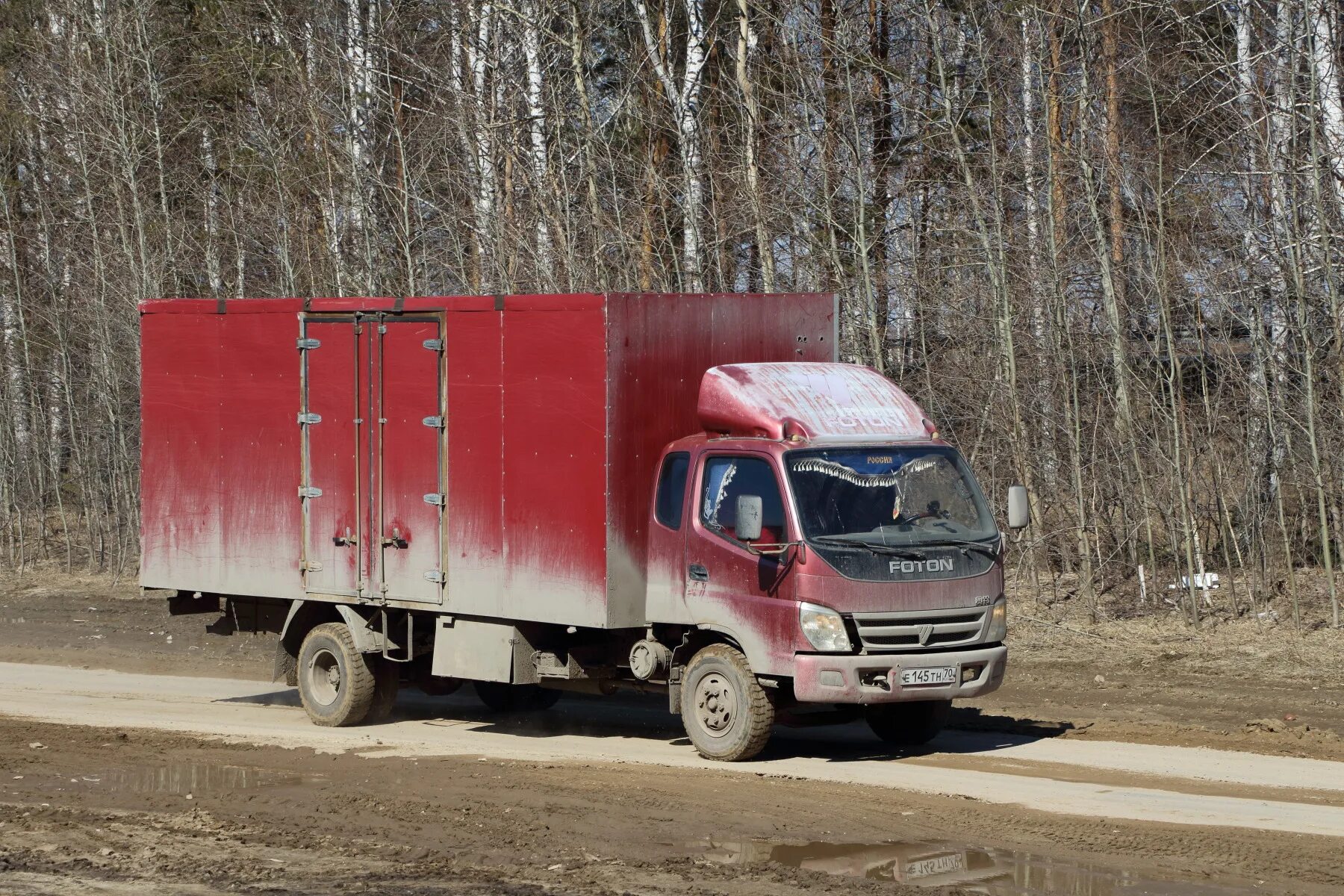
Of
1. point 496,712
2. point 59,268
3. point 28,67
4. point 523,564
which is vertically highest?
point 28,67

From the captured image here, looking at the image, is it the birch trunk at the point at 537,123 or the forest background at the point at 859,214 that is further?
the birch trunk at the point at 537,123

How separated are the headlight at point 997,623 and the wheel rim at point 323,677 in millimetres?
5333

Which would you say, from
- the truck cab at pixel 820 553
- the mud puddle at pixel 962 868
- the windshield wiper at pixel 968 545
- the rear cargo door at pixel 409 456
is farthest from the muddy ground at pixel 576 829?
the windshield wiper at pixel 968 545

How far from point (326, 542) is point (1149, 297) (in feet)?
36.3

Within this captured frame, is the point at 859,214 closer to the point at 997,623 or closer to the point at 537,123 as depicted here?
the point at 537,123

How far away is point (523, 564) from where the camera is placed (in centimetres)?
1240

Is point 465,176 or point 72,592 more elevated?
point 465,176

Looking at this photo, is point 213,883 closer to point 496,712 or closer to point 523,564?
point 523,564

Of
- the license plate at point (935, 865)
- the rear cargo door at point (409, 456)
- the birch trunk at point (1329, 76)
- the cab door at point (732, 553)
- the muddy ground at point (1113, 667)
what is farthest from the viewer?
the birch trunk at point (1329, 76)

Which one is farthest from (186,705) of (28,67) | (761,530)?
(28,67)

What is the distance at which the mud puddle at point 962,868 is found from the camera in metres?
8.38

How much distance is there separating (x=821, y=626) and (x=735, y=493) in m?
1.12

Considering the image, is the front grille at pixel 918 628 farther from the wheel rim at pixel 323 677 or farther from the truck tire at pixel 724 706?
the wheel rim at pixel 323 677

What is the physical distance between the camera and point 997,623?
11906 mm
